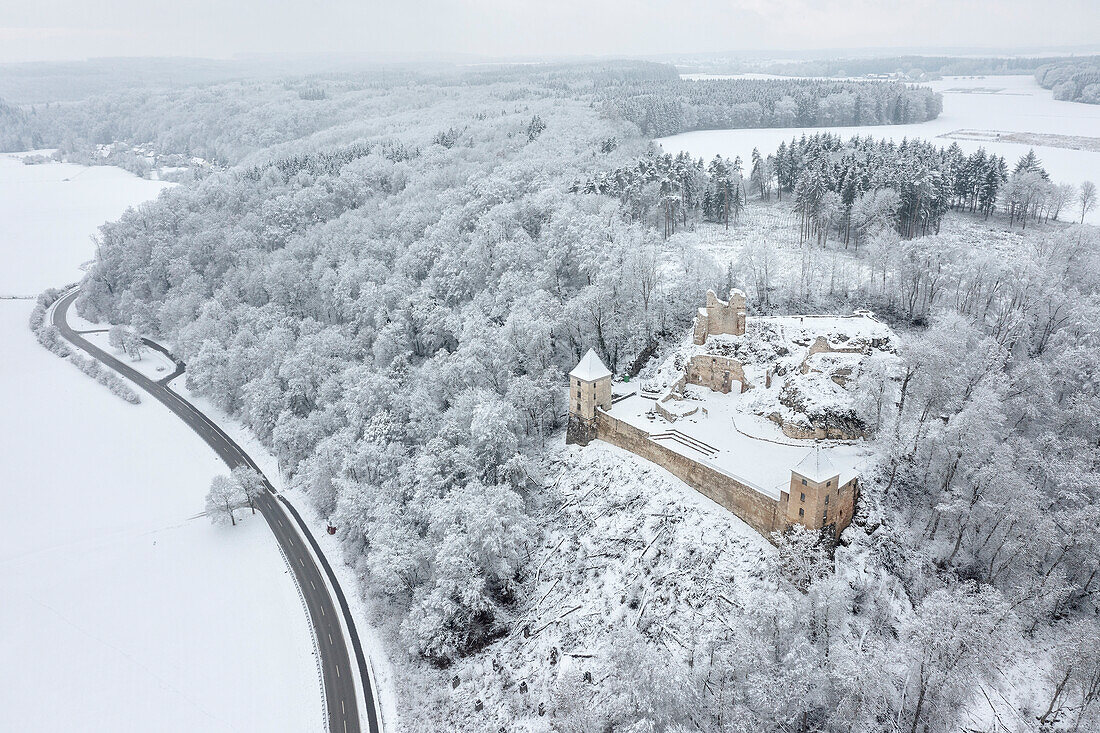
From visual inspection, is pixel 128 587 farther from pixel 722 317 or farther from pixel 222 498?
pixel 722 317

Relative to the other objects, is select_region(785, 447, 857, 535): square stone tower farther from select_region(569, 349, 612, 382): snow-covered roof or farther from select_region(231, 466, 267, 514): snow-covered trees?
select_region(231, 466, 267, 514): snow-covered trees

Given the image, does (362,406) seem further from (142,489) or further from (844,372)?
(844,372)

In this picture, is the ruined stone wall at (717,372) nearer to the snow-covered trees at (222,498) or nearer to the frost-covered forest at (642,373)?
the frost-covered forest at (642,373)

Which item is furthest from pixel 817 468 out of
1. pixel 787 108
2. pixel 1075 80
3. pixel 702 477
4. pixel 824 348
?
pixel 1075 80

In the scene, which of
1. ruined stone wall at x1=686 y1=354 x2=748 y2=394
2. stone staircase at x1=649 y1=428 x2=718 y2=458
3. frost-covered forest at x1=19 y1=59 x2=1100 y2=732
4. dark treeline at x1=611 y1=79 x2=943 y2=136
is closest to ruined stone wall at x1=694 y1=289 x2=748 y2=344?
ruined stone wall at x1=686 y1=354 x2=748 y2=394

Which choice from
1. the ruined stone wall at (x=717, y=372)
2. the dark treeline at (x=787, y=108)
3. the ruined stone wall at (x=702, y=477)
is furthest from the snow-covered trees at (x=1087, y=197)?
the ruined stone wall at (x=702, y=477)

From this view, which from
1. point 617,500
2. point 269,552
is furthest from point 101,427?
point 617,500
